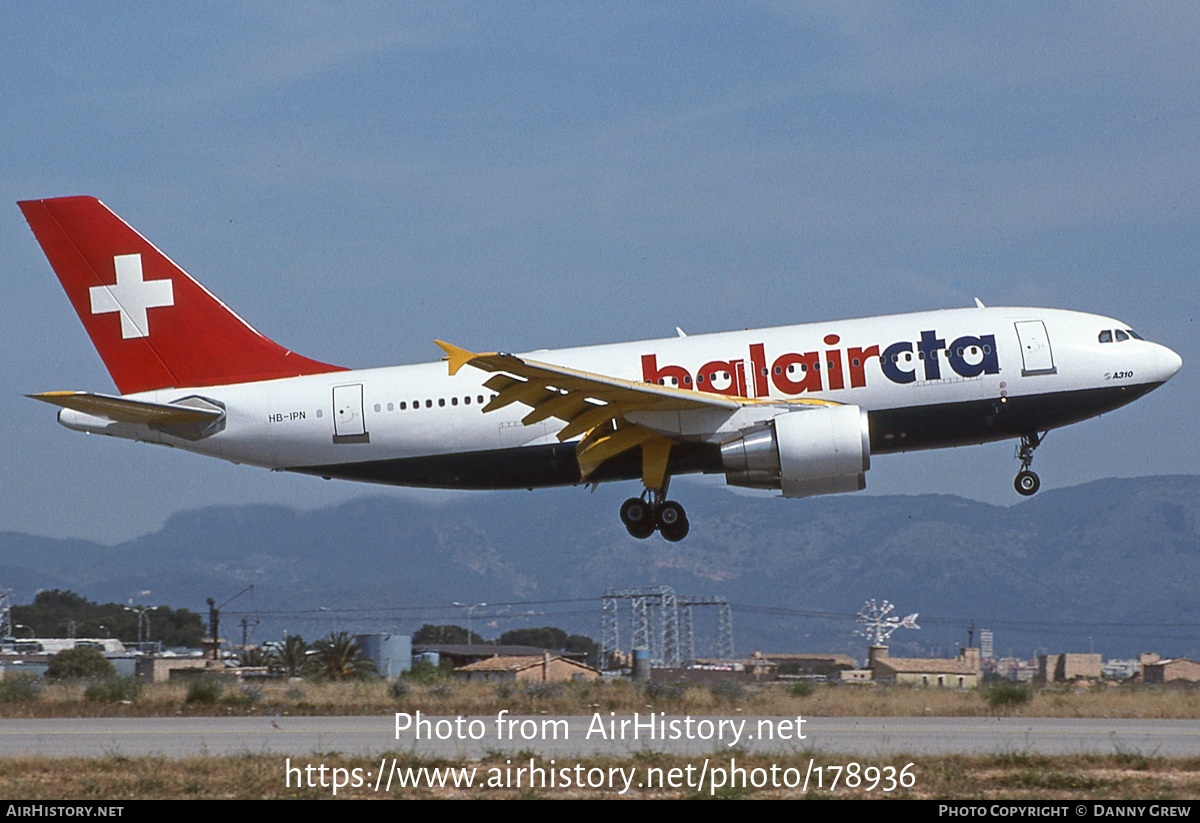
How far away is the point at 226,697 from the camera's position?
3838 centimetres

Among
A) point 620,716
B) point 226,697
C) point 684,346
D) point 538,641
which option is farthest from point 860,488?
point 538,641

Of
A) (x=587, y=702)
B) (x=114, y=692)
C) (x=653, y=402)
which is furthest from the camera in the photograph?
(x=114, y=692)

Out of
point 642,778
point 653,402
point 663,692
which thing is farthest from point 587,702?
point 642,778

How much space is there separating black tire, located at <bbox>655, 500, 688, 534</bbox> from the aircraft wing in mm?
563

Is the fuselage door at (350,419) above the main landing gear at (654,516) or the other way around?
above

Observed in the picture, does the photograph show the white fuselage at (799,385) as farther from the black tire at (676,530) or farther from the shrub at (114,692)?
the shrub at (114,692)

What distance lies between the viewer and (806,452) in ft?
94.3

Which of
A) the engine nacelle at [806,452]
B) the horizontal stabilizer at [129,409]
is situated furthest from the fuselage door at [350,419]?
the engine nacelle at [806,452]

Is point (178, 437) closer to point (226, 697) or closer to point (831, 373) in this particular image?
point (226, 697)

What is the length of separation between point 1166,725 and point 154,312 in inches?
984

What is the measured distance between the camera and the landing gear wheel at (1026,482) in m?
31.3

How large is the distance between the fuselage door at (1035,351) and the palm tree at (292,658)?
111 ft

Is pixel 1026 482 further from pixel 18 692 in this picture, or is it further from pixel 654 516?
pixel 18 692

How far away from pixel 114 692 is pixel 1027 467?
2494 centimetres
